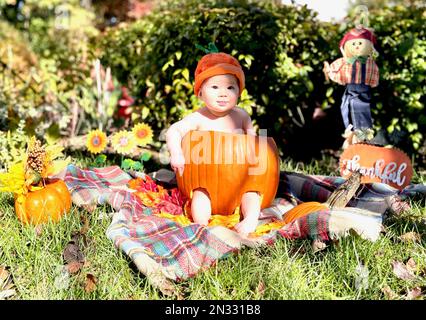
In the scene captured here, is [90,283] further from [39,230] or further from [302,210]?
[302,210]

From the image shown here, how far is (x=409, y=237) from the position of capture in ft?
8.32

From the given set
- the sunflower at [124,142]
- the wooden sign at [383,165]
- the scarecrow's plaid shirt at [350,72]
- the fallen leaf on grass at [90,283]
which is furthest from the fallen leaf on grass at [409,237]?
the sunflower at [124,142]

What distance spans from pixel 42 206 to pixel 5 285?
561mm

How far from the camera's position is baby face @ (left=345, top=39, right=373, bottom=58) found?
3529 mm

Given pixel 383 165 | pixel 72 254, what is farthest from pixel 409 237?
pixel 72 254

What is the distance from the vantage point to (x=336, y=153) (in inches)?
196

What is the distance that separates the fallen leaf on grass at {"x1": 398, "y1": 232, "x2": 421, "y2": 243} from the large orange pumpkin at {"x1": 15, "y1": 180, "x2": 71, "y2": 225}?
1743 mm

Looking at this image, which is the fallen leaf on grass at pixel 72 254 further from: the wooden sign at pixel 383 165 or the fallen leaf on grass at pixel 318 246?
the wooden sign at pixel 383 165

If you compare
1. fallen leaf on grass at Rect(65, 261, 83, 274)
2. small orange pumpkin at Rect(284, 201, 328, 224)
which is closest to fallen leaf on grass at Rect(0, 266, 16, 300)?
fallen leaf on grass at Rect(65, 261, 83, 274)

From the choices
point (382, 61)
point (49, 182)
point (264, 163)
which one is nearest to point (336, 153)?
point (382, 61)

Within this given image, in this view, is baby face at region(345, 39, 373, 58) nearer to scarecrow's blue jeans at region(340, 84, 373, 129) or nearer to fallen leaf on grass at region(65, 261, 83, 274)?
scarecrow's blue jeans at region(340, 84, 373, 129)

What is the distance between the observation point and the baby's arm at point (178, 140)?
2.84 meters

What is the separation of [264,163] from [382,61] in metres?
2.15

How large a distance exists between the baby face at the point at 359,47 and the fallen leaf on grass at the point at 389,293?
1.94 meters
